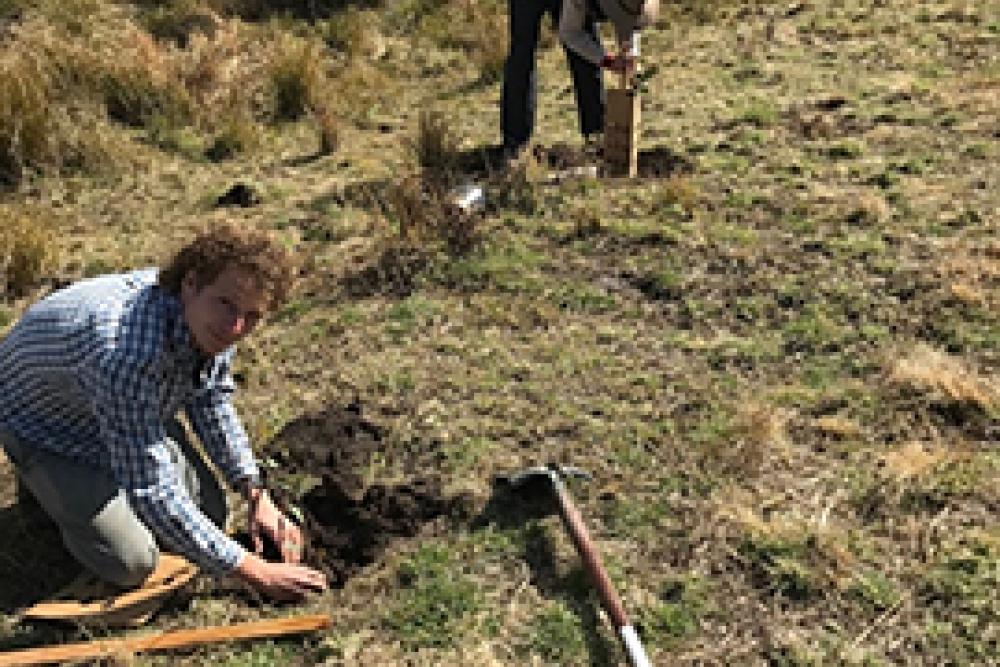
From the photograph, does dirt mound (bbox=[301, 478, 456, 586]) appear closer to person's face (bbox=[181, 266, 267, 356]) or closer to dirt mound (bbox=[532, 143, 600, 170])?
person's face (bbox=[181, 266, 267, 356])

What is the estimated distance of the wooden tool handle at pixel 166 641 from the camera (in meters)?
→ 3.08

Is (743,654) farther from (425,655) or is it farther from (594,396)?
(594,396)

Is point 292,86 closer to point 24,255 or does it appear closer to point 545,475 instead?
point 24,255

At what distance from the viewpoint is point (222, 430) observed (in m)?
3.33

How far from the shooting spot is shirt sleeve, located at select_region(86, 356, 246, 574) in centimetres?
276

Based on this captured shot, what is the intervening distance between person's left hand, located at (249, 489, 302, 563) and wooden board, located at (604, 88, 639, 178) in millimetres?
3285

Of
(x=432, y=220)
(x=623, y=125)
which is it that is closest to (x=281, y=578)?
(x=432, y=220)

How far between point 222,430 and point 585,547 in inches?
47.2

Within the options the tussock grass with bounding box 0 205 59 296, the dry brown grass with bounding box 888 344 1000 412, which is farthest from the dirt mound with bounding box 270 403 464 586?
the tussock grass with bounding box 0 205 59 296

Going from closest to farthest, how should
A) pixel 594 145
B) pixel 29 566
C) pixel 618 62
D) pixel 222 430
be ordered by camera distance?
pixel 222 430
pixel 29 566
pixel 618 62
pixel 594 145

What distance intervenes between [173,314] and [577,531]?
1407 millimetres

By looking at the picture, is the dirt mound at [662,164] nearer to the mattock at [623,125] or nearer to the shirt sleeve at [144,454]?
the mattock at [623,125]

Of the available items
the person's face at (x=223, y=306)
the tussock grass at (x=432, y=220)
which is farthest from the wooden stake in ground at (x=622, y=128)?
the person's face at (x=223, y=306)

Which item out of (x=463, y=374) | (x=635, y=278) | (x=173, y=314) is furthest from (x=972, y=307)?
(x=173, y=314)
